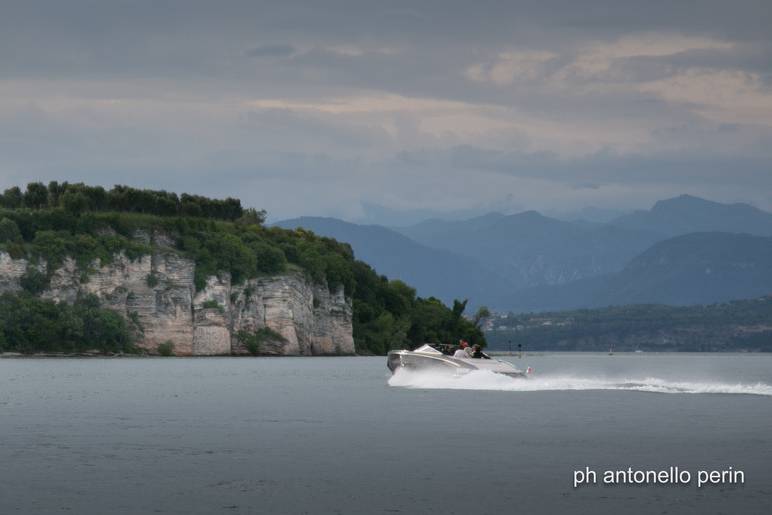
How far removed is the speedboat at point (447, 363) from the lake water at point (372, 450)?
4839 mm

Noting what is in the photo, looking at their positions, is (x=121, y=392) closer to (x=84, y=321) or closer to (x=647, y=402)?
(x=647, y=402)

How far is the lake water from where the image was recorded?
38781 millimetres

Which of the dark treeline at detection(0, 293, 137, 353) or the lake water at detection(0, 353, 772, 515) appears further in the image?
the dark treeline at detection(0, 293, 137, 353)

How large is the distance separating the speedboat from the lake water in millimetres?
4839

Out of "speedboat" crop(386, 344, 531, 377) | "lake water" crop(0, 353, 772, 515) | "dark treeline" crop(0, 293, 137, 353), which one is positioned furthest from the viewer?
"dark treeline" crop(0, 293, 137, 353)

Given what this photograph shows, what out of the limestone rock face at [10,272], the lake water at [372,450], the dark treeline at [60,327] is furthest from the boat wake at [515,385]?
the limestone rock face at [10,272]

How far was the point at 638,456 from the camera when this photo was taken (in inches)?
1924

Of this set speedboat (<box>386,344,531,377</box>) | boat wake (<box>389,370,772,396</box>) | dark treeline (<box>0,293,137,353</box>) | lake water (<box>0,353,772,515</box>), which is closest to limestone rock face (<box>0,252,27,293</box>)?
dark treeline (<box>0,293,137,353</box>)

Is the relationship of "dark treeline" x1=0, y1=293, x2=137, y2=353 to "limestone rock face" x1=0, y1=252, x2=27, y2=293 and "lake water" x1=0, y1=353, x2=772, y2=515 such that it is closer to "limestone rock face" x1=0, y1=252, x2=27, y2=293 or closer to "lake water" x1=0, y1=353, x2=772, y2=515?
"limestone rock face" x1=0, y1=252, x2=27, y2=293

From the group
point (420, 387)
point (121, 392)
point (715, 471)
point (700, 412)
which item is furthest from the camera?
point (420, 387)

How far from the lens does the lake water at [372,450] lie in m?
38.8

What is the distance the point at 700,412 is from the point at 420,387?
28938 mm

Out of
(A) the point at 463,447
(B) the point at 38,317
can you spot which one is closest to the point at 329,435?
(A) the point at 463,447

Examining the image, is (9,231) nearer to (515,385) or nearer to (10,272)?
(10,272)
